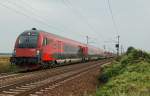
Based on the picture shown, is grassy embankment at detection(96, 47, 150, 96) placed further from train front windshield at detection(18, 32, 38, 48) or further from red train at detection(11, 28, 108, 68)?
train front windshield at detection(18, 32, 38, 48)

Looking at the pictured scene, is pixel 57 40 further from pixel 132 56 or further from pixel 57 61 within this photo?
pixel 132 56

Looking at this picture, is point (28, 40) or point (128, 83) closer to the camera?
point (128, 83)

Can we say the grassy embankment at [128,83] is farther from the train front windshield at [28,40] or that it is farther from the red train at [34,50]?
the train front windshield at [28,40]

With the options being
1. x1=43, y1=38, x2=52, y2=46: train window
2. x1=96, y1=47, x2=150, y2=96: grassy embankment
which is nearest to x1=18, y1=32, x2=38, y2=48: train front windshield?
x1=43, y1=38, x2=52, y2=46: train window

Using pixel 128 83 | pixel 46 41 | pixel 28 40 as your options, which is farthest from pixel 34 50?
pixel 128 83

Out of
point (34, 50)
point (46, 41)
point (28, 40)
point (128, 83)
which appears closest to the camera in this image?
point (128, 83)

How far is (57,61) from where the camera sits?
3359 centimetres

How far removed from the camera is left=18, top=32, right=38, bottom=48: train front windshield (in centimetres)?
2811

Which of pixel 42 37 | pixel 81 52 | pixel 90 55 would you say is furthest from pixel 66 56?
pixel 90 55

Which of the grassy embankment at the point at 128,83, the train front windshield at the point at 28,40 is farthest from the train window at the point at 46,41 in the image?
the grassy embankment at the point at 128,83

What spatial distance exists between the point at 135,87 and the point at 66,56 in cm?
2718

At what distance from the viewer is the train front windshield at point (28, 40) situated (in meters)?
28.1

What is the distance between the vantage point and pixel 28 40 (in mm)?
28438

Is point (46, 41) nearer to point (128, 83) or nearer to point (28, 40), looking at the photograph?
point (28, 40)
